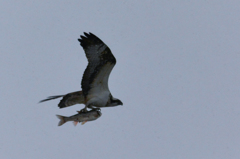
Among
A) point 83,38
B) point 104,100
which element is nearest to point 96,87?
point 104,100

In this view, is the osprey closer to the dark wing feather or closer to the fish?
the dark wing feather

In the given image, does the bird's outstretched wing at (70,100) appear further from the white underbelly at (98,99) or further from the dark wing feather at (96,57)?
the dark wing feather at (96,57)

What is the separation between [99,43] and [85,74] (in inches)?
42.9

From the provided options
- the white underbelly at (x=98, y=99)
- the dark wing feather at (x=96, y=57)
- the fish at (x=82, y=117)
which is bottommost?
the fish at (x=82, y=117)

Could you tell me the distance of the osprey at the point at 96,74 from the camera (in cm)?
1661

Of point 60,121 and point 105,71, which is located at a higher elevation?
point 105,71

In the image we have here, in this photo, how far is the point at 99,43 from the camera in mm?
16578

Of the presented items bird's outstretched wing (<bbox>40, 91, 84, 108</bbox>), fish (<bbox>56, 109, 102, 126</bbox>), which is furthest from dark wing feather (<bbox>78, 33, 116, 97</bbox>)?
bird's outstretched wing (<bbox>40, 91, 84, 108</bbox>)

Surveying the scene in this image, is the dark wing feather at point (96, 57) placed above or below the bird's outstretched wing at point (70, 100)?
above

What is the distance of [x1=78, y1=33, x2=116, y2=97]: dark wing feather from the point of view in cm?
1656

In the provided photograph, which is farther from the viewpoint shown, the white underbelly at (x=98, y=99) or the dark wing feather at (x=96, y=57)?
the white underbelly at (x=98, y=99)

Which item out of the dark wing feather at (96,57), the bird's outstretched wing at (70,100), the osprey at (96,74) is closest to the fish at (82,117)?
the osprey at (96,74)

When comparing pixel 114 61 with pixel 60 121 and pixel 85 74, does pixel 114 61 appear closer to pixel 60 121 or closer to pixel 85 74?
pixel 85 74

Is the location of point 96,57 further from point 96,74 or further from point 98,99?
point 98,99
